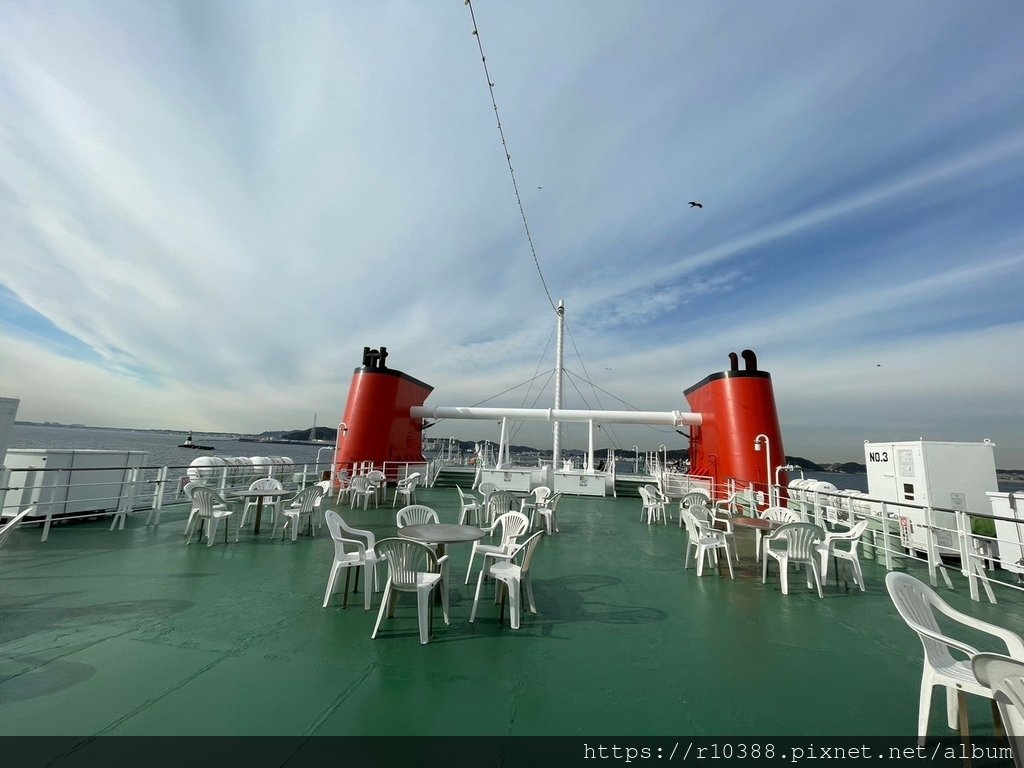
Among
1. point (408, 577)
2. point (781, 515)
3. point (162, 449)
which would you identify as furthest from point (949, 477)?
point (162, 449)

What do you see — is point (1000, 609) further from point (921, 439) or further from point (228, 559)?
point (228, 559)

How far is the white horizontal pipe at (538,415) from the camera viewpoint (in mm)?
14789

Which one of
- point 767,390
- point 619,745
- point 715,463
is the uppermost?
point 767,390

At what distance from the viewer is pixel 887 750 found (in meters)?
2.30

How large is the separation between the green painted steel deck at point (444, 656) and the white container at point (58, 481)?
148 centimetres

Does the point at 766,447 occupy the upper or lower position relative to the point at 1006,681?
upper

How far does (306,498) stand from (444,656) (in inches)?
185

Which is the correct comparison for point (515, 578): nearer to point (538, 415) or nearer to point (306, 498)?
point (306, 498)

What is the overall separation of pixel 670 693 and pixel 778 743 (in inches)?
23.8

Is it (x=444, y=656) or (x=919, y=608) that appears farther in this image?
(x=444, y=656)

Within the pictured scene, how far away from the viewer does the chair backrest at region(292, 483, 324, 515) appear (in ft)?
22.5

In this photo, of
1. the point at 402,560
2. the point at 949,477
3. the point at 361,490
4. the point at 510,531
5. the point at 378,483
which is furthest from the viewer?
the point at 378,483

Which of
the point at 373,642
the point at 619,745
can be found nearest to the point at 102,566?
the point at 373,642

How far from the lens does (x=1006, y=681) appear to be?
1.69 m
